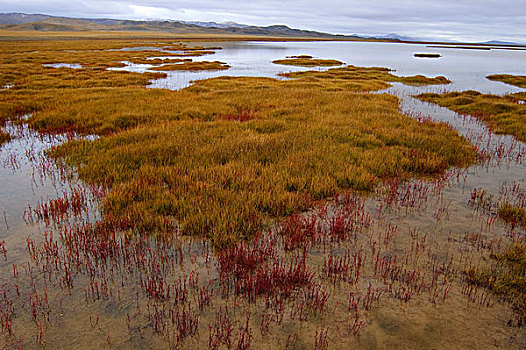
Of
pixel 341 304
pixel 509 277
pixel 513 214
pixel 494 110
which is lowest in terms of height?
pixel 341 304

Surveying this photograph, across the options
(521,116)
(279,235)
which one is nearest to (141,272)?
(279,235)

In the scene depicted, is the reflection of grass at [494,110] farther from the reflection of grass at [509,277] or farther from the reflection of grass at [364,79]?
the reflection of grass at [509,277]

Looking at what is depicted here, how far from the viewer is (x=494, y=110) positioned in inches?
864

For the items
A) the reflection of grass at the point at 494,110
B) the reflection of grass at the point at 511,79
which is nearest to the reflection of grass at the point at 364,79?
the reflection of grass at the point at 511,79

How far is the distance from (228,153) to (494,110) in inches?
781

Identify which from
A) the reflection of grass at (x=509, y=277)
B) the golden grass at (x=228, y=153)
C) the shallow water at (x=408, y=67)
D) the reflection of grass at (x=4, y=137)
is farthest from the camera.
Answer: the shallow water at (x=408, y=67)

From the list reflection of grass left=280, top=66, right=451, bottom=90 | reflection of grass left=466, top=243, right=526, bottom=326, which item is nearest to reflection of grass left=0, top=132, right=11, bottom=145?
reflection of grass left=466, top=243, right=526, bottom=326

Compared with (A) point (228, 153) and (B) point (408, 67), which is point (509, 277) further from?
(B) point (408, 67)

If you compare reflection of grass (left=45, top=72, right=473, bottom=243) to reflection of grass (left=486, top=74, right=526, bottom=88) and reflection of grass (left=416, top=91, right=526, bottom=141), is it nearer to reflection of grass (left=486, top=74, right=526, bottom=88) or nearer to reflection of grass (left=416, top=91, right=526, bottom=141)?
reflection of grass (left=416, top=91, right=526, bottom=141)

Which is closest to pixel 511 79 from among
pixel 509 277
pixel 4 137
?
pixel 509 277

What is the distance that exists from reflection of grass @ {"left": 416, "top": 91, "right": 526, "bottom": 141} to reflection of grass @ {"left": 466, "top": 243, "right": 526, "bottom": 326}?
1280 cm

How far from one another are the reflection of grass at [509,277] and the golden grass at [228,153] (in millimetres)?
3940

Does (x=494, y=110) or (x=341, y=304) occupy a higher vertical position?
(x=494, y=110)

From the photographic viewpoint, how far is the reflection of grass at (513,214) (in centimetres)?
779
